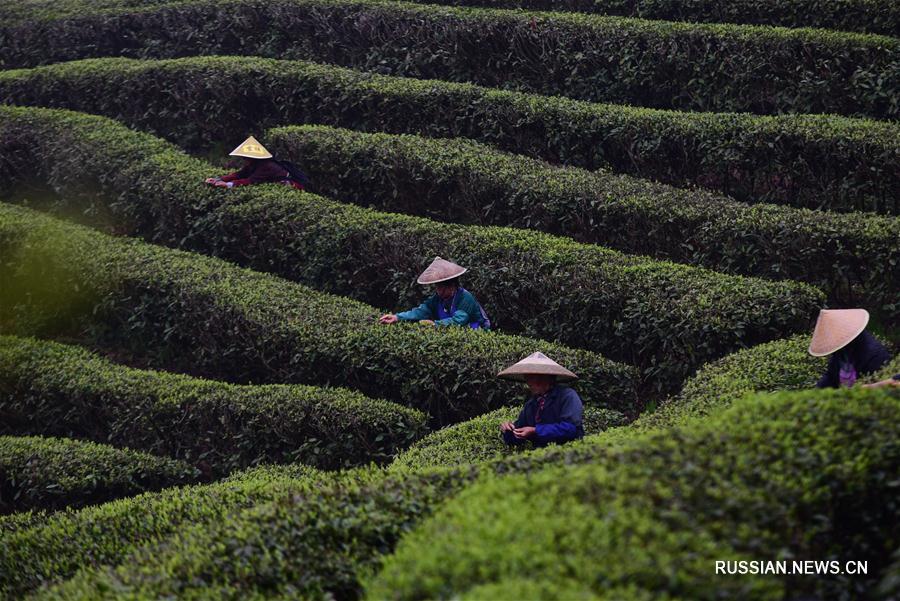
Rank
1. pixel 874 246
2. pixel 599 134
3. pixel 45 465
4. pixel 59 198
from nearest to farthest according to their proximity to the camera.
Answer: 1. pixel 45 465
2. pixel 874 246
3. pixel 599 134
4. pixel 59 198

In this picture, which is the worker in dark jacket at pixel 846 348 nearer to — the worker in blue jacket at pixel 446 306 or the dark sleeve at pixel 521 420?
the dark sleeve at pixel 521 420

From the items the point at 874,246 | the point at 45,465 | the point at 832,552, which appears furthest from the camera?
the point at 874,246

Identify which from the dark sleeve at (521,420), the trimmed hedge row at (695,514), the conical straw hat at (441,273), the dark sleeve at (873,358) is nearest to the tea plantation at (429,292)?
the trimmed hedge row at (695,514)

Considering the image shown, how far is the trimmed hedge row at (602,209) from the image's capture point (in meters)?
12.6

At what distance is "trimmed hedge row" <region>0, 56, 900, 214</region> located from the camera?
584 inches

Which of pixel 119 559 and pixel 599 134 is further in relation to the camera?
pixel 599 134

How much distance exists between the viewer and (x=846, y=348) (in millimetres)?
9070

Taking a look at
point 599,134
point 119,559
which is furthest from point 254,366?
point 599,134

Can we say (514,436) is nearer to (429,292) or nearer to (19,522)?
(19,522)

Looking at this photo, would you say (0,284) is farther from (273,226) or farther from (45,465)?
(45,465)

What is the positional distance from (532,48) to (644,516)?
1585 cm

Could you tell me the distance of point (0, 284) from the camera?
1631cm

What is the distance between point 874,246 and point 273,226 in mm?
8504

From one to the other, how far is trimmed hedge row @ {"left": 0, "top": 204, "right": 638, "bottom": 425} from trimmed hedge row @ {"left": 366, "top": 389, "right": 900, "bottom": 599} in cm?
518
